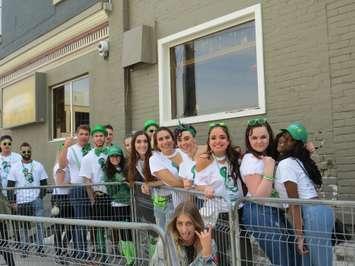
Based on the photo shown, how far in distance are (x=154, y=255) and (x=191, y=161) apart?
1778 mm

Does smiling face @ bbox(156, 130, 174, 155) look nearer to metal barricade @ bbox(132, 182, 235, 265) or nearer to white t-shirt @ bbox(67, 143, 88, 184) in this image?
metal barricade @ bbox(132, 182, 235, 265)

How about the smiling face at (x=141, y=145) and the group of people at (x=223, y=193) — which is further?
the smiling face at (x=141, y=145)

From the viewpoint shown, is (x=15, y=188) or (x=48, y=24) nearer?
(x=15, y=188)

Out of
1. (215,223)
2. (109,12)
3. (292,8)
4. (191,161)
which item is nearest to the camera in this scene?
(215,223)

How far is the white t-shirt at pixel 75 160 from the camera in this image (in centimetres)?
720

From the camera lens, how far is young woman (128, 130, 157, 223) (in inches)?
229

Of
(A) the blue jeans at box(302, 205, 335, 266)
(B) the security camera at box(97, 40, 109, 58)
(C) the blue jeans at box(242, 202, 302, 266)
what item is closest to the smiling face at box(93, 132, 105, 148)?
(C) the blue jeans at box(242, 202, 302, 266)

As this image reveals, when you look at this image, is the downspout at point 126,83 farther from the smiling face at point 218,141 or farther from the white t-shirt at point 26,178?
the smiling face at point 218,141

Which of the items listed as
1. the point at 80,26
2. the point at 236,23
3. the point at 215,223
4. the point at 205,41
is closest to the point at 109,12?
the point at 80,26

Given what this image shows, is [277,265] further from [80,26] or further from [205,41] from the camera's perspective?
[80,26]

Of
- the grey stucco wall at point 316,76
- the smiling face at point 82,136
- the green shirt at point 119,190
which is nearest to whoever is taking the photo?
the grey stucco wall at point 316,76

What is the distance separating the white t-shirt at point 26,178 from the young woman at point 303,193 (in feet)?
13.8

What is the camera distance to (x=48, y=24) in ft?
41.0

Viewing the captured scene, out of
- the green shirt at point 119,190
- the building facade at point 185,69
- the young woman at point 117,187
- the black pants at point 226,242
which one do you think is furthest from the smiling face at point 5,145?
the black pants at point 226,242
